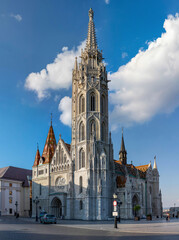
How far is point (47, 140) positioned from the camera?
72688mm

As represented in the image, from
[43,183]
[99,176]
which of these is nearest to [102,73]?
[99,176]

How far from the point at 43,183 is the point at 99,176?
16.5 m

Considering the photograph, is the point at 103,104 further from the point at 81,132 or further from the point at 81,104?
the point at 81,132

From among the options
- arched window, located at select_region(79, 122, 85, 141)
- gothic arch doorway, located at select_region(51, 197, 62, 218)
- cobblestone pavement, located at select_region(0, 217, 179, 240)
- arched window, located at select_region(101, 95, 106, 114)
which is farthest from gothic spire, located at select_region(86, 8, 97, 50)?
cobblestone pavement, located at select_region(0, 217, 179, 240)

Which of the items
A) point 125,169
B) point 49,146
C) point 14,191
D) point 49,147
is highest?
point 49,146

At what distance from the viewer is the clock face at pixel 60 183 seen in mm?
63312

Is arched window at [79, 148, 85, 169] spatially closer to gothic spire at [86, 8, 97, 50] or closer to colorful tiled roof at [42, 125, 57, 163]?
colorful tiled roof at [42, 125, 57, 163]

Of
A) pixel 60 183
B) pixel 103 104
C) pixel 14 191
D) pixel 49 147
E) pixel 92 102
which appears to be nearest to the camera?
pixel 60 183

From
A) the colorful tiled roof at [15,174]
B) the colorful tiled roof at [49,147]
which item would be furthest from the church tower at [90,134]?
the colorful tiled roof at [15,174]

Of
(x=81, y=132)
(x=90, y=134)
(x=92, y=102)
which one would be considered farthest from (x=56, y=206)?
(x=92, y=102)

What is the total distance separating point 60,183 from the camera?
6397 cm

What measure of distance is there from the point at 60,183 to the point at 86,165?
8896mm

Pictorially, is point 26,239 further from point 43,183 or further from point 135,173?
point 135,173

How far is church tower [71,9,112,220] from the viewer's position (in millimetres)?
57094
